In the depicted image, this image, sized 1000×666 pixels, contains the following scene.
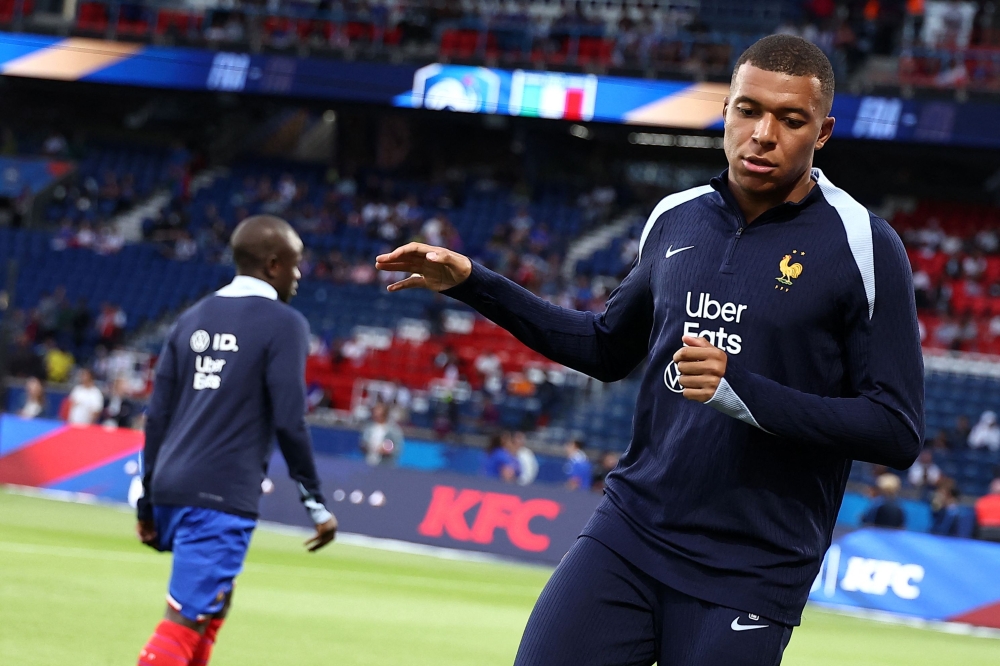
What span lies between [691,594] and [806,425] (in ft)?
1.56

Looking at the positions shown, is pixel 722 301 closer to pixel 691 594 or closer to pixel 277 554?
pixel 691 594

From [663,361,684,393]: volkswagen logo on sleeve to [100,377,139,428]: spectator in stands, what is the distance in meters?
20.4

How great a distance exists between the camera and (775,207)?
133 inches

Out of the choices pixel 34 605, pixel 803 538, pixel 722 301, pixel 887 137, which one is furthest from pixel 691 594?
pixel 887 137

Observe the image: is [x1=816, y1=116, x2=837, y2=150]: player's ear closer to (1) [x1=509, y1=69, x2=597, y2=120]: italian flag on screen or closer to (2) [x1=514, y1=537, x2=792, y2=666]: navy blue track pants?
(2) [x1=514, y1=537, x2=792, y2=666]: navy blue track pants

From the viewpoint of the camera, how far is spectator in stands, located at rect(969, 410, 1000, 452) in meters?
22.8

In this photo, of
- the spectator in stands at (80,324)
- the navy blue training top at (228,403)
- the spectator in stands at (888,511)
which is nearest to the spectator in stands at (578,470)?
the spectator in stands at (888,511)

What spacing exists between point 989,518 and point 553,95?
47.3 ft

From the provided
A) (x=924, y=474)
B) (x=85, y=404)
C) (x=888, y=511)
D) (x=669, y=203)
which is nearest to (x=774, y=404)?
(x=669, y=203)

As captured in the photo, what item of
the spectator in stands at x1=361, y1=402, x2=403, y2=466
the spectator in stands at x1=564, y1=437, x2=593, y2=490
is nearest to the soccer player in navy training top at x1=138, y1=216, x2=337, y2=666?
the spectator in stands at x1=564, y1=437, x2=593, y2=490

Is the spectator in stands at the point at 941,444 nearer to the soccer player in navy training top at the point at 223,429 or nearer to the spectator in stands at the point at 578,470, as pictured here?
the spectator in stands at the point at 578,470

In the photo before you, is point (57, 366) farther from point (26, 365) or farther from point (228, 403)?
point (228, 403)

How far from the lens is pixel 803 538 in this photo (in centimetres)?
333

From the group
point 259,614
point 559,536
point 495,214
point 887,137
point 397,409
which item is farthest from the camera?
point 495,214
